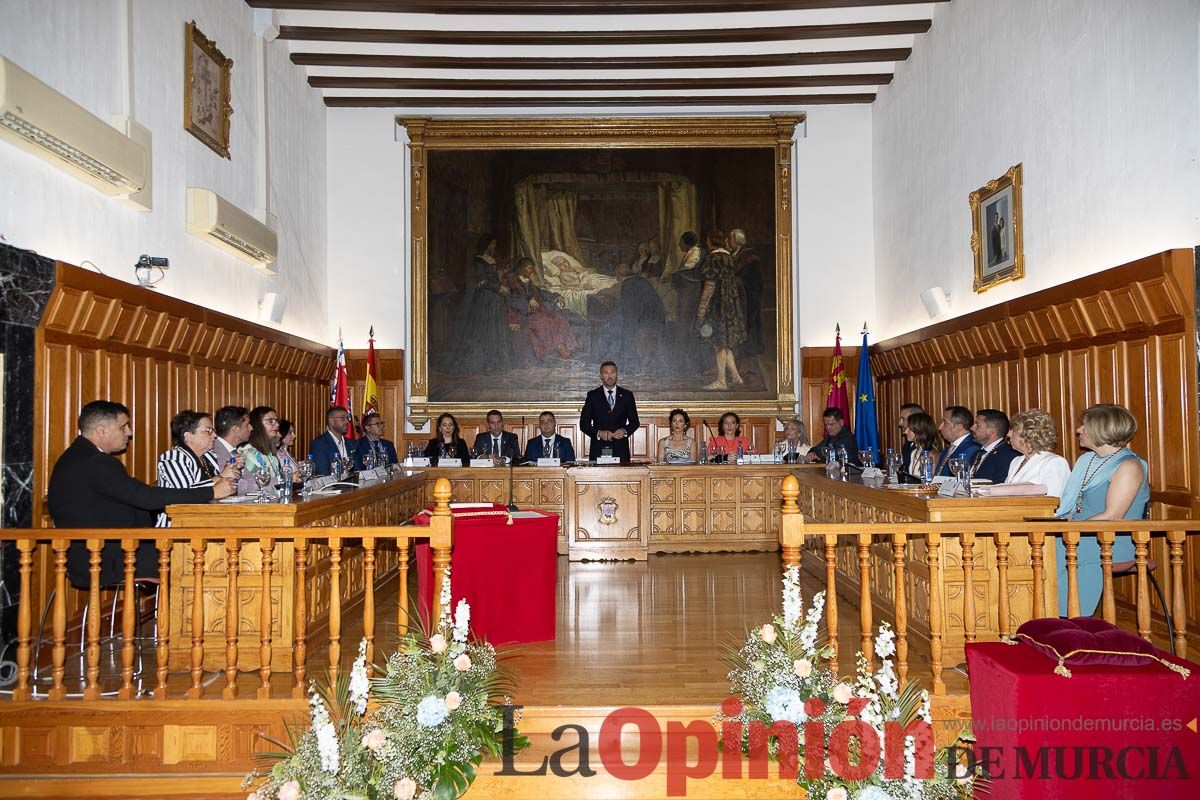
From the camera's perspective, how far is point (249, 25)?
332 inches

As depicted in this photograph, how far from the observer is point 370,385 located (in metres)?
10.4

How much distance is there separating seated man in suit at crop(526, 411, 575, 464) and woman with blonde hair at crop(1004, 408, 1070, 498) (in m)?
5.03

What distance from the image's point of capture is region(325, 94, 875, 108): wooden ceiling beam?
10727mm

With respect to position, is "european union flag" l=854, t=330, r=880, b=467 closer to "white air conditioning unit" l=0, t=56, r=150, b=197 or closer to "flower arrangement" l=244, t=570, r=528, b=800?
"flower arrangement" l=244, t=570, r=528, b=800

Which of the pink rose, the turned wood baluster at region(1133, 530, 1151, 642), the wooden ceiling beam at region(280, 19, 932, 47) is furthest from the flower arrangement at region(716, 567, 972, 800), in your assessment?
the wooden ceiling beam at region(280, 19, 932, 47)

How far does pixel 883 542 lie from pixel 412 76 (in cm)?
772

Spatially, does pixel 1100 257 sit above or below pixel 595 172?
below

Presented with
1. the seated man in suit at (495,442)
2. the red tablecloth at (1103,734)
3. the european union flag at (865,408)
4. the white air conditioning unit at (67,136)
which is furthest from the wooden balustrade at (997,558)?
the european union flag at (865,408)

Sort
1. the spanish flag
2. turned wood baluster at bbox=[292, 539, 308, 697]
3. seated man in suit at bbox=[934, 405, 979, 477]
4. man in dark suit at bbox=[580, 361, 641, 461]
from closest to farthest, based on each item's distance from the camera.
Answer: turned wood baluster at bbox=[292, 539, 308, 697] → seated man in suit at bbox=[934, 405, 979, 477] → man in dark suit at bbox=[580, 361, 641, 461] → the spanish flag

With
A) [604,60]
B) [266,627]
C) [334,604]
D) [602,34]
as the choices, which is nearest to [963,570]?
[334,604]

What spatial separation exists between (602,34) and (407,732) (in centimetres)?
770

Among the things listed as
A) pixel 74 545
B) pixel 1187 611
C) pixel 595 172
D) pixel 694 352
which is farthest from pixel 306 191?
pixel 1187 611

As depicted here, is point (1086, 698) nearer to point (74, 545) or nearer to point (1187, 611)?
point (1187, 611)

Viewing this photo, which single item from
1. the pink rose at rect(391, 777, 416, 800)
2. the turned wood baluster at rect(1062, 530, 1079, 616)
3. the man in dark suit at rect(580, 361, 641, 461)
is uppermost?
the man in dark suit at rect(580, 361, 641, 461)
